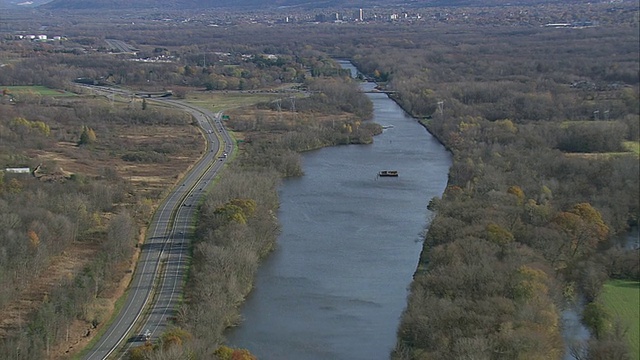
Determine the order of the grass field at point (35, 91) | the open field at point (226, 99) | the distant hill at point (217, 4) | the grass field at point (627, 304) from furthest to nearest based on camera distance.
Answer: the distant hill at point (217, 4), the grass field at point (35, 91), the open field at point (226, 99), the grass field at point (627, 304)

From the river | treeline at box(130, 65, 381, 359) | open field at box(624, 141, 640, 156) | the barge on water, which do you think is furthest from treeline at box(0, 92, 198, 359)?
open field at box(624, 141, 640, 156)

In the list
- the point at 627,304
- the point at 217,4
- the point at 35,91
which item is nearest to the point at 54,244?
the point at 627,304

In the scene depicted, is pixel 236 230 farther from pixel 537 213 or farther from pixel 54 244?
pixel 537 213

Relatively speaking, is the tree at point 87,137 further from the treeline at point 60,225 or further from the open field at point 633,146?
the open field at point 633,146

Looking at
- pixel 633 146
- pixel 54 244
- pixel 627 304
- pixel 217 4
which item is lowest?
pixel 627 304

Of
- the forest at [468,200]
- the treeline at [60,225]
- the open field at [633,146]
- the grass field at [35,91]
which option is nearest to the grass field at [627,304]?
the forest at [468,200]

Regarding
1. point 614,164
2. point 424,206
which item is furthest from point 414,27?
point 614,164

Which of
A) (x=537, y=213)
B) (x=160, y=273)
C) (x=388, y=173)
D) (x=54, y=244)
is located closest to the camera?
(x=160, y=273)
